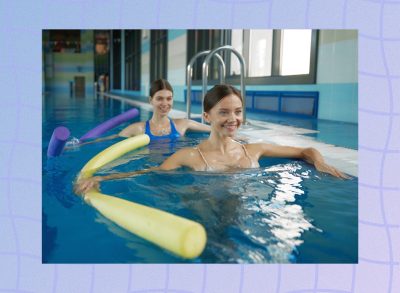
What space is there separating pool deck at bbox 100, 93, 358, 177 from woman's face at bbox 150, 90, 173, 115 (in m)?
0.76

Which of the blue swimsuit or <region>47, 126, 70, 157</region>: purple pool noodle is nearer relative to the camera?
<region>47, 126, 70, 157</region>: purple pool noodle

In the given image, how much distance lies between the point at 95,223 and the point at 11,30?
→ 1.00m

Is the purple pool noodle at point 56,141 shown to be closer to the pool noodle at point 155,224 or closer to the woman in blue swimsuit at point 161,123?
the pool noodle at point 155,224

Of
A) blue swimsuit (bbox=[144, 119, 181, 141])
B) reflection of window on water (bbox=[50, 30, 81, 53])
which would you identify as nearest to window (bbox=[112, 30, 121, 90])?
reflection of window on water (bbox=[50, 30, 81, 53])

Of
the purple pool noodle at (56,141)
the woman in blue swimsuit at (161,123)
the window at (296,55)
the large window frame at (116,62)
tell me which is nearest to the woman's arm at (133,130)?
the woman in blue swimsuit at (161,123)

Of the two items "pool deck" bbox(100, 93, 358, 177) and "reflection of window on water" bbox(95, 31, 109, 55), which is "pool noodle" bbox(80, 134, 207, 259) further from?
"reflection of window on water" bbox(95, 31, 109, 55)

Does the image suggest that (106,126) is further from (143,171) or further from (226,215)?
(226,215)

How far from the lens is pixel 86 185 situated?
2.25m

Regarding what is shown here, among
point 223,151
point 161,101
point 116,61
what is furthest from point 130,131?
point 116,61

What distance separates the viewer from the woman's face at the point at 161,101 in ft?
Answer: 13.3

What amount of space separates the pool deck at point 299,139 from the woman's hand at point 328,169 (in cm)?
3

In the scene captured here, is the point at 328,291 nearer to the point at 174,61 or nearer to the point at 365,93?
the point at 365,93

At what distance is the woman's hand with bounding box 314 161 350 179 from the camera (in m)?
2.37

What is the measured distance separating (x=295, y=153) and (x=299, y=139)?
1.46 feet
